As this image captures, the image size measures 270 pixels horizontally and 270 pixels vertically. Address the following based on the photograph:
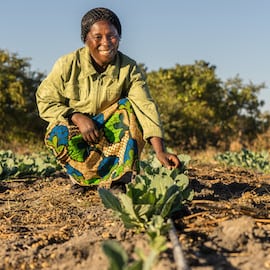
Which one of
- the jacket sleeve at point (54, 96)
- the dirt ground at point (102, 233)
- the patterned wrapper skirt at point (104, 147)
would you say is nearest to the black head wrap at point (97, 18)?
the jacket sleeve at point (54, 96)

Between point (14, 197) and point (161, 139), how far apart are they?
143 centimetres

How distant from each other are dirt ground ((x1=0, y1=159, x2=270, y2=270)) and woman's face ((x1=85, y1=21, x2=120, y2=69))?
102cm

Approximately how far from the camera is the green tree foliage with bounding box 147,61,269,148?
60.2 feet

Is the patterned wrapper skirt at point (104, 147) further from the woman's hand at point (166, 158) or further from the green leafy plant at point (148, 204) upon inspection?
the green leafy plant at point (148, 204)

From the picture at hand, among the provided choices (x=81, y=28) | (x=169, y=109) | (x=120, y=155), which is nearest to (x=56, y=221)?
(x=120, y=155)

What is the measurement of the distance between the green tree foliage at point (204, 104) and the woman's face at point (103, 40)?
1435 cm

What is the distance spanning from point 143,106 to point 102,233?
1.37m

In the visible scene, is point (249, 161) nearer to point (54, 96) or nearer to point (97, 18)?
point (54, 96)

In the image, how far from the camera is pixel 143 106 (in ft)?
12.1

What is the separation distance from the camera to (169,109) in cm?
1798

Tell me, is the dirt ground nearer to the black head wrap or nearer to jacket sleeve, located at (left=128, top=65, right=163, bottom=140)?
jacket sleeve, located at (left=128, top=65, right=163, bottom=140)

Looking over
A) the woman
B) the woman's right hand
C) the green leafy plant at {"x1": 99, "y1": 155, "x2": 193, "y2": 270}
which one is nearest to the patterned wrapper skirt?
the woman

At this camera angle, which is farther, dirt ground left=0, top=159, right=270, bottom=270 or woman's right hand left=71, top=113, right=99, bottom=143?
woman's right hand left=71, top=113, right=99, bottom=143

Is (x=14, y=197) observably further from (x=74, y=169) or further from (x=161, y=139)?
(x=161, y=139)
